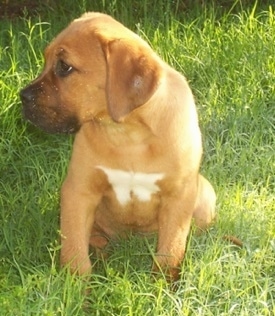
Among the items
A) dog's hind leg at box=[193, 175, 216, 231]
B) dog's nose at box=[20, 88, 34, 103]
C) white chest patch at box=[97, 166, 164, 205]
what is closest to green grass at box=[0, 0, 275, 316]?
dog's hind leg at box=[193, 175, 216, 231]

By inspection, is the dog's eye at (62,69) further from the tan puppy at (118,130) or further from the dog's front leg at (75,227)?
the dog's front leg at (75,227)

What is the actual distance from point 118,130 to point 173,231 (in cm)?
49

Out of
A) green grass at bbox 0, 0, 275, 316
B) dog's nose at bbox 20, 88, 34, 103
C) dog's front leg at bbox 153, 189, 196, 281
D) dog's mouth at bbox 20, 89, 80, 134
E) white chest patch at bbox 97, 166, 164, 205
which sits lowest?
green grass at bbox 0, 0, 275, 316

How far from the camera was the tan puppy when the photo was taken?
140 inches

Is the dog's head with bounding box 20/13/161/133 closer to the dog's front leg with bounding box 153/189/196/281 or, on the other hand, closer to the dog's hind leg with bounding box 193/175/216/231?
the dog's front leg with bounding box 153/189/196/281

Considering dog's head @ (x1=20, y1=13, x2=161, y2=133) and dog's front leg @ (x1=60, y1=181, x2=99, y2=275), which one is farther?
dog's front leg @ (x1=60, y1=181, x2=99, y2=275)

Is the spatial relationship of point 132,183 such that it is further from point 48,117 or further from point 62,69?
point 62,69

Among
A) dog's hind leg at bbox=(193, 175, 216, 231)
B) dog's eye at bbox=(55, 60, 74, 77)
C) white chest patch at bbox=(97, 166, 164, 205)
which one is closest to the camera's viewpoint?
dog's eye at bbox=(55, 60, 74, 77)

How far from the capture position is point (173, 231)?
12.7 ft

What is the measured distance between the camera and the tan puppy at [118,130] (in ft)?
11.7

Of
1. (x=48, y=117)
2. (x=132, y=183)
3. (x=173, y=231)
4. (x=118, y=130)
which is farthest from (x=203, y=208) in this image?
(x=48, y=117)

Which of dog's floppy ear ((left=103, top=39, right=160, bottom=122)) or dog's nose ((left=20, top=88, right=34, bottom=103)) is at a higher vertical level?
dog's floppy ear ((left=103, top=39, right=160, bottom=122))

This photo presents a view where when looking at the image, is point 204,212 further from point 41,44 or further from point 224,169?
point 41,44

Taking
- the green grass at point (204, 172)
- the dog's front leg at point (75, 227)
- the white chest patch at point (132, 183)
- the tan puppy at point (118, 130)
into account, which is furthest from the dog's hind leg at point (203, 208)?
the dog's front leg at point (75, 227)
